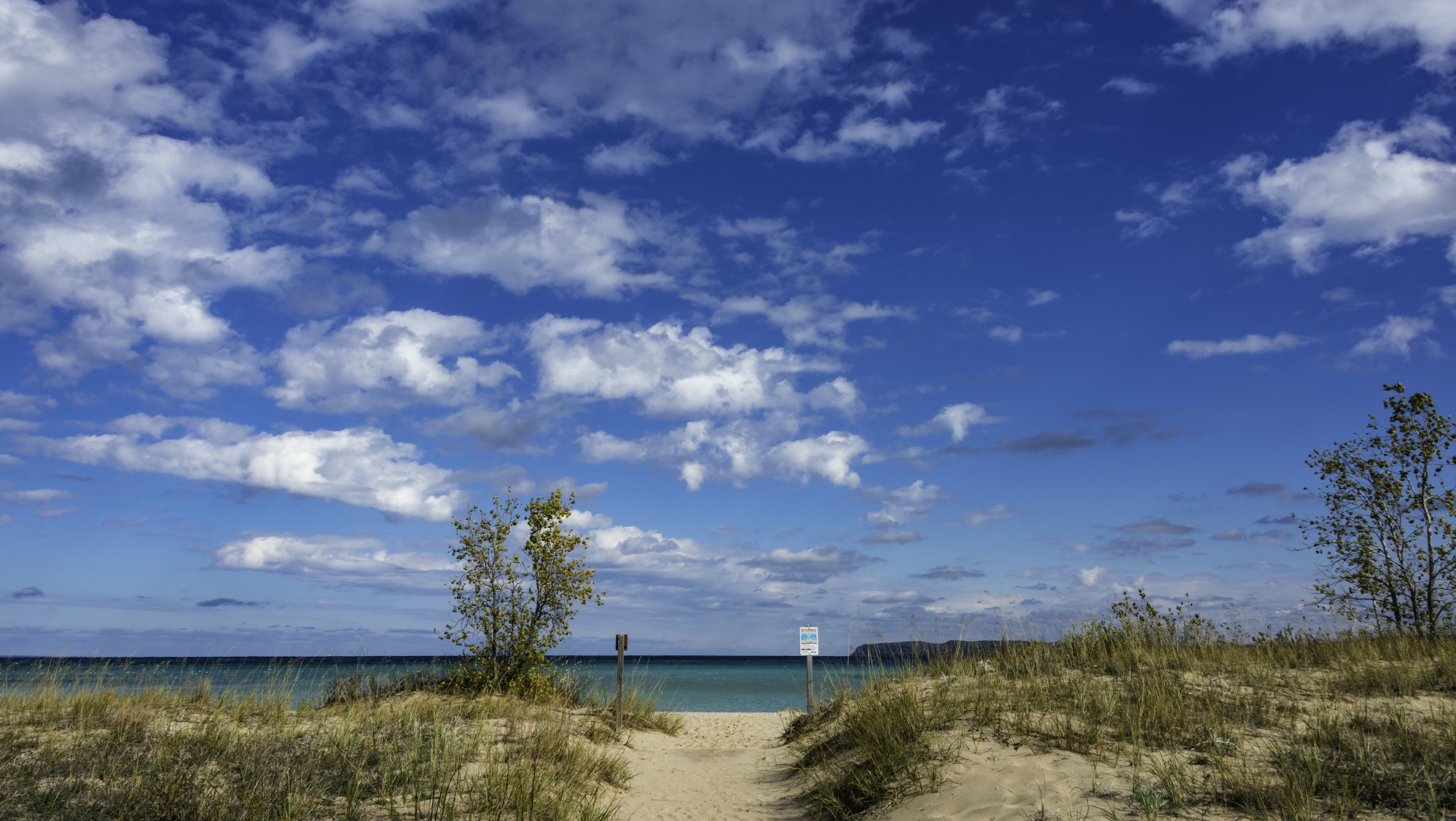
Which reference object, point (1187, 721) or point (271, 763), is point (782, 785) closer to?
point (1187, 721)

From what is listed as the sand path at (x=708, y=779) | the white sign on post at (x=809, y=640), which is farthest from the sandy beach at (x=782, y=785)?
the white sign on post at (x=809, y=640)

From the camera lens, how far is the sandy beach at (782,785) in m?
5.84

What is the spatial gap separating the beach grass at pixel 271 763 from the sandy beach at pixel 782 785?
0.78 meters

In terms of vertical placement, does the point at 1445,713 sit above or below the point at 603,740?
above

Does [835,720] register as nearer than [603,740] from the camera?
Yes

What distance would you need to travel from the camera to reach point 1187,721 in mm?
6941

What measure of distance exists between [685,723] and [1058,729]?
12.6 metres

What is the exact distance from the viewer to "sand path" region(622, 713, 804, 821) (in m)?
8.20

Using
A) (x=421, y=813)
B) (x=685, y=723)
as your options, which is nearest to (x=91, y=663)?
(x=421, y=813)

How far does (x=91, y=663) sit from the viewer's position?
11516 millimetres

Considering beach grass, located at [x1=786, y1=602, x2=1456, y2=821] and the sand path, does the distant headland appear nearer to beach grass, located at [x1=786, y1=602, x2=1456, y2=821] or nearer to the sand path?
beach grass, located at [x1=786, y1=602, x2=1456, y2=821]

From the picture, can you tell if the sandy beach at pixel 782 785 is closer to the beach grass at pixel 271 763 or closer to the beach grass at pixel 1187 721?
the beach grass at pixel 1187 721

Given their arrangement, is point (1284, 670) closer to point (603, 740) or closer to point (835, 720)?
point (835, 720)

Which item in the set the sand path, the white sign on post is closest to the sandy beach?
the sand path
